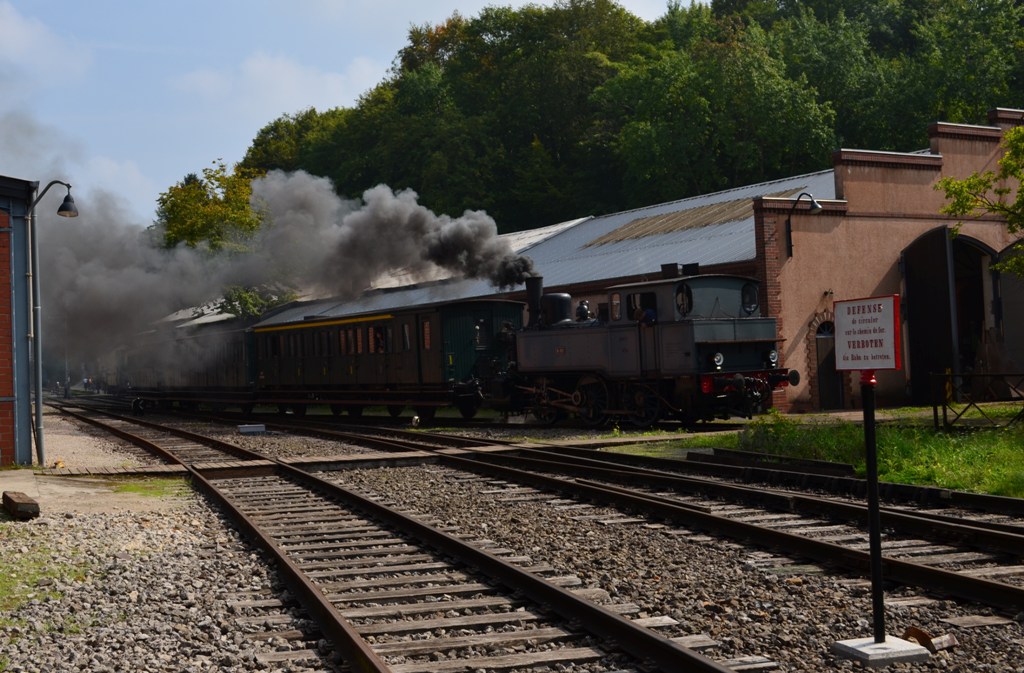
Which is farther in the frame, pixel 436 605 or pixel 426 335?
pixel 426 335

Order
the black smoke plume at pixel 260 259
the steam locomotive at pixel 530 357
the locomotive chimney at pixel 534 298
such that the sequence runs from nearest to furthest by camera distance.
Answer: the steam locomotive at pixel 530 357 < the locomotive chimney at pixel 534 298 < the black smoke plume at pixel 260 259

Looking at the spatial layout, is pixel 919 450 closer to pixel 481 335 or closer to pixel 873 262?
pixel 481 335

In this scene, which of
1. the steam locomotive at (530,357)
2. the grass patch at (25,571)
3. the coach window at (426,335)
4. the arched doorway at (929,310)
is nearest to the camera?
the grass patch at (25,571)

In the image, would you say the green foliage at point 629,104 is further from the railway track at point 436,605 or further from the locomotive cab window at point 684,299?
the railway track at point 436,605

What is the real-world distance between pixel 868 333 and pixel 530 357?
721 inches

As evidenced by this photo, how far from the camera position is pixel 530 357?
24.1m

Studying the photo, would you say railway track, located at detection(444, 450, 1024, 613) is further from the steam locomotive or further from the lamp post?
the lamp post

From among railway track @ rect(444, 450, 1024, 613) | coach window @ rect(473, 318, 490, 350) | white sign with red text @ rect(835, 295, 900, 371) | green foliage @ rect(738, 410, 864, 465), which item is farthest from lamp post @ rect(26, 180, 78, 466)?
white sign with red text @ rect(835, 295, 900, 371)

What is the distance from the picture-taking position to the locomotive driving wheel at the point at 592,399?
22.5 m

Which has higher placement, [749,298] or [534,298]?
[534,298]

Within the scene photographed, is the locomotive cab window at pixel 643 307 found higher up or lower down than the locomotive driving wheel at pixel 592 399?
higher up

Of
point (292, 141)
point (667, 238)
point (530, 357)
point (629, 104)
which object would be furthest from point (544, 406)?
point (292, 141)

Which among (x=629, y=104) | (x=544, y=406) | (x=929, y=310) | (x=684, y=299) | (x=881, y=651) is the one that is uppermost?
(x=629, y=104)

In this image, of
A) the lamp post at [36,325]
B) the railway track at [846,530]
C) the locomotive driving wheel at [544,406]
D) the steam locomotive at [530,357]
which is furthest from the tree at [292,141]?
the railway track at [846,530]
